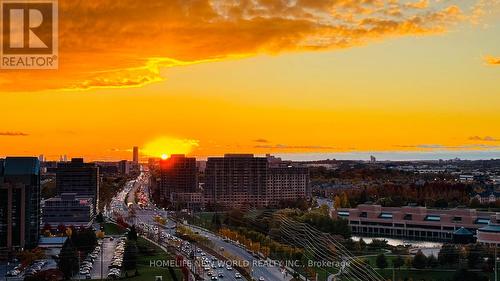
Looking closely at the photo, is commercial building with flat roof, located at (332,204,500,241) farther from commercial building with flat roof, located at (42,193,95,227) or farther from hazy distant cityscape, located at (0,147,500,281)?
commercial building with flat roof, located at (42,193,95,227)

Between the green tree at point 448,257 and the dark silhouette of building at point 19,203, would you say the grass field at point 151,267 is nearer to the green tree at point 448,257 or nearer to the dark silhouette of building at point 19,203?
the dark silhouette of building at point 19,203

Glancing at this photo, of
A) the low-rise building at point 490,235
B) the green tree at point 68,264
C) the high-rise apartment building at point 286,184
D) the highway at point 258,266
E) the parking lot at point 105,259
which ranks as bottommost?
the parking lot at point 105,259

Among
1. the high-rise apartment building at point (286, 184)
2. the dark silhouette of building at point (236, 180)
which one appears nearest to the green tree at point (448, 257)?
the high-rise apartment building at point (286, 184)

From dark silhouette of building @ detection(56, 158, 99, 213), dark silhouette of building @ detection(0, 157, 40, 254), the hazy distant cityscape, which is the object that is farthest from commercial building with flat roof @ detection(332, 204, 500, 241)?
dark silhouette of building @ detection(56, 158, 99, 213)

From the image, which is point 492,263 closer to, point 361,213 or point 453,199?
point 361,213

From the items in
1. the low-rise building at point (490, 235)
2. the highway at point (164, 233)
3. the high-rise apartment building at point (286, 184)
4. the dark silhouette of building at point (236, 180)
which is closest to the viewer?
the highway at point (164, 233)
